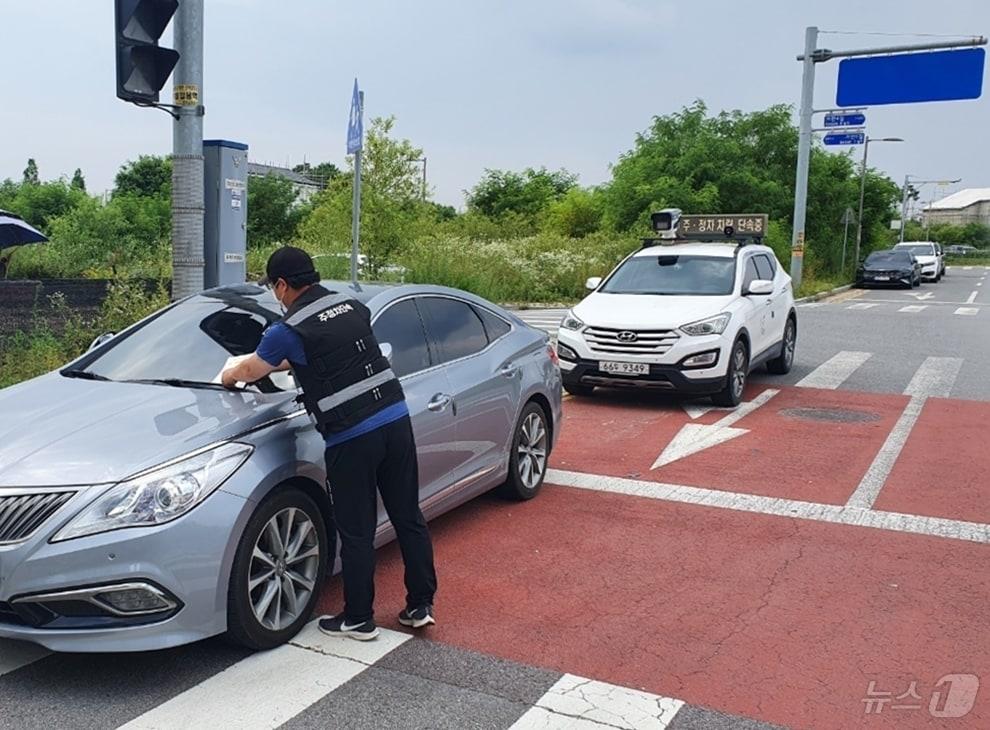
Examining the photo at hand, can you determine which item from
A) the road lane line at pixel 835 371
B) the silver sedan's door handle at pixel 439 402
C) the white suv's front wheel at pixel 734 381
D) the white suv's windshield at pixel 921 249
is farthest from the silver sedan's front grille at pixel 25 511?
the white suv's windshield at pixel 921 249

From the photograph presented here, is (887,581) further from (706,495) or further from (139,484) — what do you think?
(139,484)

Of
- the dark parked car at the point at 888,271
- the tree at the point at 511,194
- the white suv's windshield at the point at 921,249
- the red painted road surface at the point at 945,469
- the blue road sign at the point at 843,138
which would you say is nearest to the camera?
the red painted road surface at the point at 945,469

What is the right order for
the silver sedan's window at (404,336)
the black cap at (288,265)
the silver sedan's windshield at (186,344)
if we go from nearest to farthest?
the black cap at (288,265)
the silver sedan's windshield at (186,344)
the silver sedan's window at (404,336)

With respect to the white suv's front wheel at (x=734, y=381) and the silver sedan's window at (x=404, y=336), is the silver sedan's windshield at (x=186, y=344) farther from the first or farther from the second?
the white suv's front wheel at (x=734, y=381)

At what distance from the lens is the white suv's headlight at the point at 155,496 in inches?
145

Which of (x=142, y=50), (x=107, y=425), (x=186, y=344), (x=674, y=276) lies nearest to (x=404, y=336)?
(x=186, y=344)

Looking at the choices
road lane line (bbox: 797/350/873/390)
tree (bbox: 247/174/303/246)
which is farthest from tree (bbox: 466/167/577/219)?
Result: road lane line (bbox: 797/350/873/390)

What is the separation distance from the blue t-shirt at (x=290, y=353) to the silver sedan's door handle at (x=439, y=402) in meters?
1.09

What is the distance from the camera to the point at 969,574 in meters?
5.34

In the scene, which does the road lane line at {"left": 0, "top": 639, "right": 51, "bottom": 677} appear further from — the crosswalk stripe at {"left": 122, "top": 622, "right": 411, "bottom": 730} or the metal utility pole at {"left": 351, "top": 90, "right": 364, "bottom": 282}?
the metal utility pole at {"left": 351, "top": 90, "right": 364, "bottom": 282}

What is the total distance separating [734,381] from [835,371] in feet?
11.8

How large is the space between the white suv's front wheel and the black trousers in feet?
20.6

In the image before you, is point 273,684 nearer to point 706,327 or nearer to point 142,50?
point 142,50

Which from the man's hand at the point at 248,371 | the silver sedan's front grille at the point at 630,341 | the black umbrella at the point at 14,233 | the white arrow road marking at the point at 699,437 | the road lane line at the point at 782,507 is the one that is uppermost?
the black umbrella at the point at 14,233
